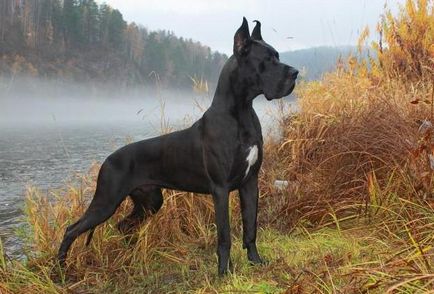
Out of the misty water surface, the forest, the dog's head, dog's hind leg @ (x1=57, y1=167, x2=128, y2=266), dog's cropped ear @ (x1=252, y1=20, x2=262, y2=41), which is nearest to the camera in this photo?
the dog's head

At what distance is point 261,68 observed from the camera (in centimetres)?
295

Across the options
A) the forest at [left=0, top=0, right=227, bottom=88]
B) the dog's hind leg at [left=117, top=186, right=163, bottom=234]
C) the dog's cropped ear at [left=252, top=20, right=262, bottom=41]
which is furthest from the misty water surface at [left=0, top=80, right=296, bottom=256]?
the forest at [left=0, top=0, right=227, bottom=88]

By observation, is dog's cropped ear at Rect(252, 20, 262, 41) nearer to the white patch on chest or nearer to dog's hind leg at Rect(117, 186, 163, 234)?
the white patch on chest

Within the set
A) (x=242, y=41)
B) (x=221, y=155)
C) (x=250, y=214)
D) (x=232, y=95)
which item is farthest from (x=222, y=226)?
(x=242, y=41)

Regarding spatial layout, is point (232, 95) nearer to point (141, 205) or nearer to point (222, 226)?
point (222, 226)

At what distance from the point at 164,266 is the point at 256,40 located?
1.79 meters

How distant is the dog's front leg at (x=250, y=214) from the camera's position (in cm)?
325

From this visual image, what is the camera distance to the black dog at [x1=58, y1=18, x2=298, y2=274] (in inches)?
116

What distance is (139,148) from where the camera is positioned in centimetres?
343

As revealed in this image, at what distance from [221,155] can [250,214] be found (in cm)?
55

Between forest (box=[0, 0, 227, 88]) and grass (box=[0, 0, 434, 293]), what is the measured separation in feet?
167

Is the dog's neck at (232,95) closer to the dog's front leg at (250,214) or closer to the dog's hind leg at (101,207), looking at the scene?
the dog's front leg at (250,214)

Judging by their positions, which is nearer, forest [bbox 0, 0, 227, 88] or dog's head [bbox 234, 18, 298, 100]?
dog's head [bbox 234, 18, 298, 100]

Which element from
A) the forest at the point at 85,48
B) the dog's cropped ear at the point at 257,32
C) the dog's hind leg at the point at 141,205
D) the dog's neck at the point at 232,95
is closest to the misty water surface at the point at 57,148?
the dog's hind leg at the point at 141,205
